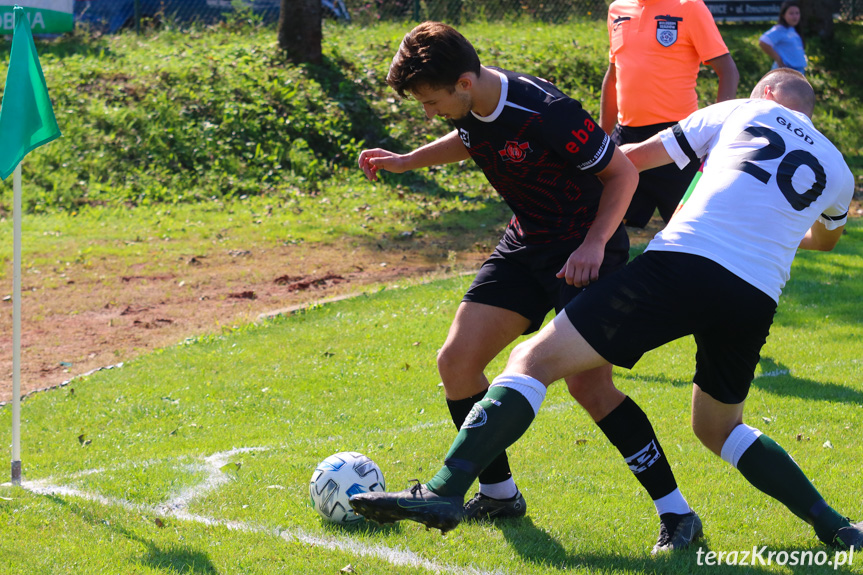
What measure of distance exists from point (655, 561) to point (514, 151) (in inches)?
64.7

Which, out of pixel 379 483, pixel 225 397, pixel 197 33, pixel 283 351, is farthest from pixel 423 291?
pixel 197 33

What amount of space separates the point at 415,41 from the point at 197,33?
1427cm

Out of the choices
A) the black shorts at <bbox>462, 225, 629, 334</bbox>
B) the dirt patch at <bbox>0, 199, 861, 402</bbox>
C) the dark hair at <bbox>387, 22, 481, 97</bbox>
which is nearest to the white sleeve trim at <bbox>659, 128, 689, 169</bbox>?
the black shorts at <bbox>462, 225, 629, 334</bbox>

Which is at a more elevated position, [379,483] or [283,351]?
[379,483]

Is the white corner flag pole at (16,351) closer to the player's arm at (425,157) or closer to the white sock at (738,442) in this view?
the player's arm at (425,157)

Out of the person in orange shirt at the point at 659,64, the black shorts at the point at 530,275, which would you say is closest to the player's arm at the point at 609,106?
the person in orange shirt at the point at 659,64

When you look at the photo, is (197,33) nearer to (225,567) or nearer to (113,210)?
(113,210)

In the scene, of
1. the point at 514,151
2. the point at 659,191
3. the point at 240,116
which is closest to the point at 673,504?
the point at 514,151

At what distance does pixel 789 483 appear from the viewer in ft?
10.8

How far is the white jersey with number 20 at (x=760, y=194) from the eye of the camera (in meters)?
2.95

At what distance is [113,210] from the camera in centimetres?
1138

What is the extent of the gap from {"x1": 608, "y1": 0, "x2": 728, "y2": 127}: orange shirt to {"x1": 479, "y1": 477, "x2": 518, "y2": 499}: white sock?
11.1ft

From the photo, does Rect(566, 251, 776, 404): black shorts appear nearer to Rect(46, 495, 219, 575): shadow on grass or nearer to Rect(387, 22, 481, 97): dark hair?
Rect(387, 22, 481, 97): dark hair

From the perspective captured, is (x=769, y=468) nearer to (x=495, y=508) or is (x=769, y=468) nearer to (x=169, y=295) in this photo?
(x=495, y=508)
